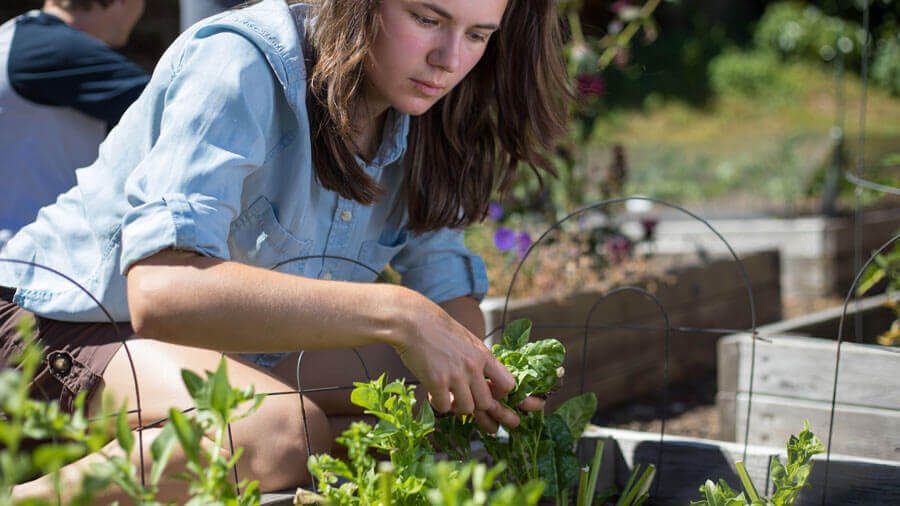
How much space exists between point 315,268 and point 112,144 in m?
0.37

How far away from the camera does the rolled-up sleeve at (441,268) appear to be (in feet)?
5.11

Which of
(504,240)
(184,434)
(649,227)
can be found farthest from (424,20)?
(649,227)

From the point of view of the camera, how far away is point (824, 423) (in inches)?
75.9

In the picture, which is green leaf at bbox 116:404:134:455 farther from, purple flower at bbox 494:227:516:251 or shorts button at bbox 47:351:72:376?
purple flower at bbox 494:227:516:251

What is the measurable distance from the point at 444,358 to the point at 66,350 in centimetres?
66

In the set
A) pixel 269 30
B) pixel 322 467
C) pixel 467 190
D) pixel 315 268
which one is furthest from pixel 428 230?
pixel 322 467

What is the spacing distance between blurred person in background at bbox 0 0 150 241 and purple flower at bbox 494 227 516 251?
1.34 m

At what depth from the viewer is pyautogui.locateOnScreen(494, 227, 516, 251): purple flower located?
277 centimetres

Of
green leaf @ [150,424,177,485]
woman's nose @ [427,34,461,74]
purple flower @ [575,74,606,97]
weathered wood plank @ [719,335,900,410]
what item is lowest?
weathered wood plank @ [719,335,900,410]

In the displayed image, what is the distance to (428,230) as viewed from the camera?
5.02 feet

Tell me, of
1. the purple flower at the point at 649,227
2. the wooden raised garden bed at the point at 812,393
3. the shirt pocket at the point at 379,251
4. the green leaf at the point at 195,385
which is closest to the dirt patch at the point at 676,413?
the wooden raised garden bed at the point at 812,393

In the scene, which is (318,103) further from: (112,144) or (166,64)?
(112,144)

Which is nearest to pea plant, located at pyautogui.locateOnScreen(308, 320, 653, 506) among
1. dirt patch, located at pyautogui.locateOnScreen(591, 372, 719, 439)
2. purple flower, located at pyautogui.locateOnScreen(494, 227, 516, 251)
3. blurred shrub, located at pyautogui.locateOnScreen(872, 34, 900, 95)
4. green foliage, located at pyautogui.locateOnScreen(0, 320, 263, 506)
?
green foliage, located at pyautogui.locateOnScreen(0, 320, 263, 506)

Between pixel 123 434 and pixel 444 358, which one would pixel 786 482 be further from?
pixel 123 434
